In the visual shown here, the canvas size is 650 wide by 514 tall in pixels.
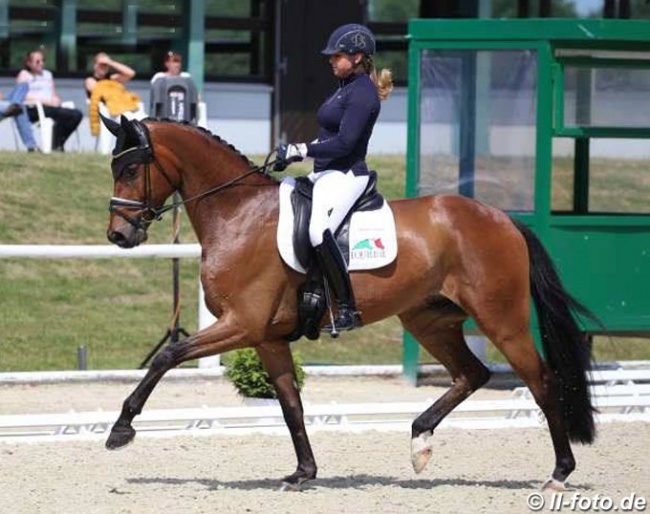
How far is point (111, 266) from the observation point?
663 inches

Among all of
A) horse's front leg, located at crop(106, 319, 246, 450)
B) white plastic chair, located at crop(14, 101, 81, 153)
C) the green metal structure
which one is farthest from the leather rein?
white plastic chair, located at crop(14, 101, 81, 153)

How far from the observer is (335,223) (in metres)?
8.28

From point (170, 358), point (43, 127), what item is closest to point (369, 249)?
point (170, 358)

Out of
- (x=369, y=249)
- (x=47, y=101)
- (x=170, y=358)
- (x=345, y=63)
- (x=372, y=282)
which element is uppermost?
(x=345, y=63)

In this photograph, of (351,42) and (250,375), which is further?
(250,375)

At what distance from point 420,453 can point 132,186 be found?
2061 millimetres

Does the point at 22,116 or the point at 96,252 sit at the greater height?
the point at 22,116

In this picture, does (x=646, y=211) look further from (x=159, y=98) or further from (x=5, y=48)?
(x=5, y=48)

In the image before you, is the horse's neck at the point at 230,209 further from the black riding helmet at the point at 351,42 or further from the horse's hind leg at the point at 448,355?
the horse's hind leg at the point at 448,355

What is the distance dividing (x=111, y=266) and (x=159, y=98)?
7.74ft

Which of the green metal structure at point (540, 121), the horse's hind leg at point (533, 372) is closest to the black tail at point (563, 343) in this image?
the horse's hind leg at point (533, 372)

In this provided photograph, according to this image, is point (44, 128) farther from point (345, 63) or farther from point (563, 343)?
point (563, 343)

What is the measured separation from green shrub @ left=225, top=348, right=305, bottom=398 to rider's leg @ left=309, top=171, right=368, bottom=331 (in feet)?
7.48

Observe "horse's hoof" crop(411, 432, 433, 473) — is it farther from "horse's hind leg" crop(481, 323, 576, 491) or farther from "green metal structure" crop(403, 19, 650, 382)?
"green metal structure" crop(403, 19, 650, 382)
